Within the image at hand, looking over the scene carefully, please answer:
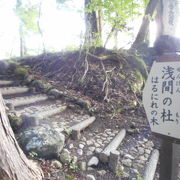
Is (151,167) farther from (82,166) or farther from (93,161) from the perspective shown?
(82,166)

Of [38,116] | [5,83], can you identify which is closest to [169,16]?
[38,116]

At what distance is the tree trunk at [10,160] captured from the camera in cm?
162

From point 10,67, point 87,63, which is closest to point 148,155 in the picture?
point 87,63

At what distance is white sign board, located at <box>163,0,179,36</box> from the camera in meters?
1.72

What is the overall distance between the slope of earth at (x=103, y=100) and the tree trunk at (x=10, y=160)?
362 millimetres

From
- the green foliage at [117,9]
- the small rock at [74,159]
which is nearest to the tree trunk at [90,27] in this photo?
the green foliage at [117,9]

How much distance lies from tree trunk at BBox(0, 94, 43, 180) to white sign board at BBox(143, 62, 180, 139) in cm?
135

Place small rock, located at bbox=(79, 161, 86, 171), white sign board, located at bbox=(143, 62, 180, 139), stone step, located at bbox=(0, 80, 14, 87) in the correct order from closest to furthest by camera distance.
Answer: white sign board, located at bbox=(143, 62, 180, 139) < small rock, located at bbox=(79, 161, 86, 171) < stone step, located at bbox=(0, 80, 14, 87)

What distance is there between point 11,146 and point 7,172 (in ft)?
0.79

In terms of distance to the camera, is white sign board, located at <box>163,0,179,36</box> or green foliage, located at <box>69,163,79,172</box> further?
green foliage, located at <box>69,163,79,172</box>

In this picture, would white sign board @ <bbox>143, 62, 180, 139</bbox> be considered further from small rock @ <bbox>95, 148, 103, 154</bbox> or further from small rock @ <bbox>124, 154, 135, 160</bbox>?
small rock @ <bbox>124, 154, 135, 160</bbox>

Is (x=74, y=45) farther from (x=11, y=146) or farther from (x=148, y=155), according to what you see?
(x=11, y=146)

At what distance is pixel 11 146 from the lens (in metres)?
1.75

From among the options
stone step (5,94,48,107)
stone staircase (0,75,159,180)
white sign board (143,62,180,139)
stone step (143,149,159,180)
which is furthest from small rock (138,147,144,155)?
stone step (5,94,48,107)
